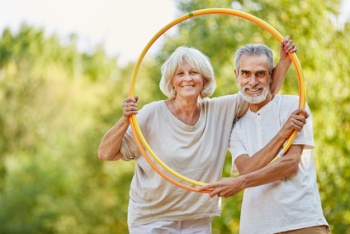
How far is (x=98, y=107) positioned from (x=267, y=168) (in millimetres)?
22742

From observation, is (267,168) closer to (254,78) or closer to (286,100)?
(286,100)

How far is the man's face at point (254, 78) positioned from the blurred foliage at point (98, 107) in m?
1.78

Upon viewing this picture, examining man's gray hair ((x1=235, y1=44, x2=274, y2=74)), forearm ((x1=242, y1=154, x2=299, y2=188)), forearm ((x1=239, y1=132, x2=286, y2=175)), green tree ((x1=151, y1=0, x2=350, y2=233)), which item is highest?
green tree ((x1=151, y1=0, x2=350, y2=233))

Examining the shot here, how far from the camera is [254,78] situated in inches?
221

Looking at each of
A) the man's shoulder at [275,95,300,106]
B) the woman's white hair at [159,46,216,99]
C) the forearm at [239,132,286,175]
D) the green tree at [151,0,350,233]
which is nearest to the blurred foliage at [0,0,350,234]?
the green tree at [151,0,350,233]

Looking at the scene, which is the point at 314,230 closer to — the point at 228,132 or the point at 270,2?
the point at 228,132

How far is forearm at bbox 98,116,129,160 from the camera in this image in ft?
19.0

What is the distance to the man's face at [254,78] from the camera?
559 centimetres

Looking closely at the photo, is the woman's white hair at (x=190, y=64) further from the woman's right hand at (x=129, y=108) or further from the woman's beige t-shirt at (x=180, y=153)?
the woman's right hand at (x=129, y=108)

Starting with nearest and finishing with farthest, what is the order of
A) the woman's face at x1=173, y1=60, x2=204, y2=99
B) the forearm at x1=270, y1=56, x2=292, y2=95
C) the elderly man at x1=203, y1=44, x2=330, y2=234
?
the elderly man at x1=203, y1=44, x2=330, y2=234 → the forearm at x1=270, y1=56, x2=292, y2=95 → the woman's face at x1=173, y1=60, x2=204, y2=99

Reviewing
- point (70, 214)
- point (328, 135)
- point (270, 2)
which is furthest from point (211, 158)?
point (70, 214)

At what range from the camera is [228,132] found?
5887 millimetres

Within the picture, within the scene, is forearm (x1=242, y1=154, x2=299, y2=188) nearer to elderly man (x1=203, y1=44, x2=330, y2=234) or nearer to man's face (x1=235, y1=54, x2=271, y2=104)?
elderly man (x1=203, y1=44, x2=330, y2=234)

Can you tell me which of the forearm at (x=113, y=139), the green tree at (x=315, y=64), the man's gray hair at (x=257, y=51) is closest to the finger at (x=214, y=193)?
the forearm at (x=113, y=139)
